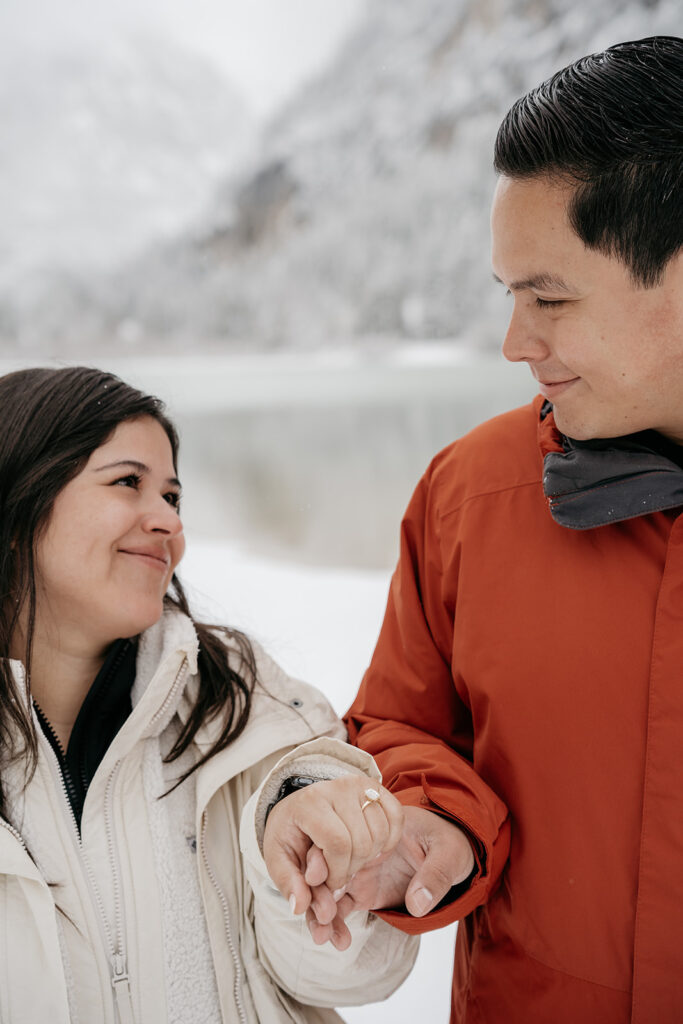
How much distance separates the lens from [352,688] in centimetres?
220

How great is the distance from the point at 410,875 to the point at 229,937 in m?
0.26

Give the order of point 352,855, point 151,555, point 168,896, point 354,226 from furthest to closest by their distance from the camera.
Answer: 1. point 354,226
2. point 151,555
3. point 168,896
4. point 352,855

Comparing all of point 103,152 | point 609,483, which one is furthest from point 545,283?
point 103,152

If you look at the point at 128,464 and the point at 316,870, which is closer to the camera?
the point at 316,870

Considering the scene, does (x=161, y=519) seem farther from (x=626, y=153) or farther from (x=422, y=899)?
(x=626, y=153)

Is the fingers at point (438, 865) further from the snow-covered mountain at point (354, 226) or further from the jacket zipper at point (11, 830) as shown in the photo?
the snow-covered mountain at point (354, 226)

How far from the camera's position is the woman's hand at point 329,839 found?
74cm

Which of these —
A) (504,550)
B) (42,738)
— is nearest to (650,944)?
(504,550)

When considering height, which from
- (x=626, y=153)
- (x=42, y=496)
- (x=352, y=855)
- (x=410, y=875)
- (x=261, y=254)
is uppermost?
(x=261, y=254)

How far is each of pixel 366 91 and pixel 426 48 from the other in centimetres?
21

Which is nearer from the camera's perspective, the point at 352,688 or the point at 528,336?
the point at 528,336

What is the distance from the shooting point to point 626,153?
2.49 ft

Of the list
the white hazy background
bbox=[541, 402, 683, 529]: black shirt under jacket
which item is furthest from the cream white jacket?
the white hazy background

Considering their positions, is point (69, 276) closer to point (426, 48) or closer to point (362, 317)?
point (362, 317)
